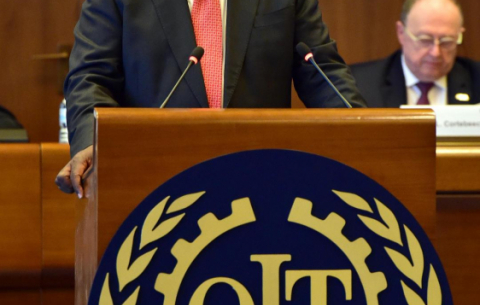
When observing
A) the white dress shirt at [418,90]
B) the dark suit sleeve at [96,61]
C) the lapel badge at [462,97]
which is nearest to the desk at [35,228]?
the dark suit sleeve at [96,61]

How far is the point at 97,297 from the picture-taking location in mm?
1067

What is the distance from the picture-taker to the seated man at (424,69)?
3664mm

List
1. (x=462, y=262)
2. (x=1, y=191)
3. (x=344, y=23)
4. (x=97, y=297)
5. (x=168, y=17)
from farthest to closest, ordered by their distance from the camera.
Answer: (x=344, y=23) → (x=1, y=191) → (x=462, y=262) → (x=168, y=17) → (x=97, y=297)

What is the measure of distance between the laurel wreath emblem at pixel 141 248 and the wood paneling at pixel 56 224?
159cm

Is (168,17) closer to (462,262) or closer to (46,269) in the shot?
(462,262)

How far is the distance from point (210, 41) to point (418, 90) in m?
2.21

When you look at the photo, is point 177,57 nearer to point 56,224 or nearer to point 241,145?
point 241,145

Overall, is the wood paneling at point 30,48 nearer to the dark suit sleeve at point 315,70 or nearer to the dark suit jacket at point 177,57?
the dark suit jacket at point 177,57

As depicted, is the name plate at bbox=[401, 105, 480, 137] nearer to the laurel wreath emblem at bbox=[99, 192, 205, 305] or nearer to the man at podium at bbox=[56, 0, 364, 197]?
the man at podium at bbox=[56, 0, 364, 197]

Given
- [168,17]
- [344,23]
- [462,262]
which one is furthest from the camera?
[344,23]

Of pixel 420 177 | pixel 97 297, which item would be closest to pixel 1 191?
pixel 97 297

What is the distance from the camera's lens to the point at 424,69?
369cm

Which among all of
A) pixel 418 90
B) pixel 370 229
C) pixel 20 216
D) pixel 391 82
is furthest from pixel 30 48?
pixel 370 229

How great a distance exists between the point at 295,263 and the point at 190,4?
839 millimetres
